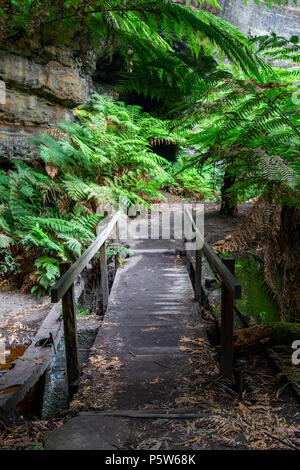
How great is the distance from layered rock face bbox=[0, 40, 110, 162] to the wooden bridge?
11.1ft

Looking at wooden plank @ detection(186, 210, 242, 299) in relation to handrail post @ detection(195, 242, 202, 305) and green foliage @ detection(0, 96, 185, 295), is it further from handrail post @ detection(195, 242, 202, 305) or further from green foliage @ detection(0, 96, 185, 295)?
green foliage @ detection(0, 96, 185, 295)

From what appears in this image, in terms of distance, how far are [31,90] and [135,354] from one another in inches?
228

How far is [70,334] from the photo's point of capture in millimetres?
2439

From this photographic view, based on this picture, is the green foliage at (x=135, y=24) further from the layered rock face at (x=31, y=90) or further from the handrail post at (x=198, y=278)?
the layered rock face at (x=31, y=90)

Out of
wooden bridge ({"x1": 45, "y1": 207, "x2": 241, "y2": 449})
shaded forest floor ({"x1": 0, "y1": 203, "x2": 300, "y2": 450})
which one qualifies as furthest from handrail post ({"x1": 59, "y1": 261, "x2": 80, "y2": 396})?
shaded forest floor ({"x1": 0, "y1": 203, "x2": 300, "y2": 450})

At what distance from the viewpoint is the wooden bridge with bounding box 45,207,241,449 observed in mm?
1800

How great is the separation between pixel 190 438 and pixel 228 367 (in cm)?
78

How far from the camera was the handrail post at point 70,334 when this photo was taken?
2424mm

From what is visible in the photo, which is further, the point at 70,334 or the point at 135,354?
the point at 135,354

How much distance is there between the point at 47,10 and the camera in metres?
1.38

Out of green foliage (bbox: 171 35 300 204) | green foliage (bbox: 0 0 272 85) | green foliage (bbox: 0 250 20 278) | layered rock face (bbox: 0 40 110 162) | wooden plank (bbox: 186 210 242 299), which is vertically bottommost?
green foliage (bbox: 0 250 20 278)

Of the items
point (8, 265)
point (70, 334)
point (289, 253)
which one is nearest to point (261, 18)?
point (289, 253)

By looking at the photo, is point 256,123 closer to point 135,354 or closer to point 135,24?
point 135,24

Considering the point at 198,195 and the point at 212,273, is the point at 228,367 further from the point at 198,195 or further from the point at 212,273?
the point at 198,195
